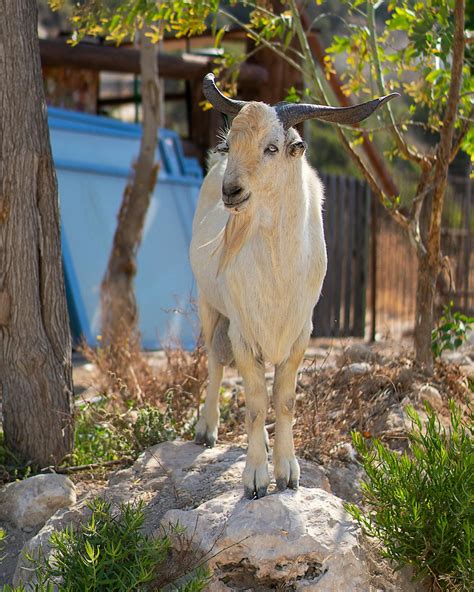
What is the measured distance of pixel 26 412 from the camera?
16.7 ft

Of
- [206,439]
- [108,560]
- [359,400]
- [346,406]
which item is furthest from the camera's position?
[359,400]

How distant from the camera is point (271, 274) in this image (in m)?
4.18

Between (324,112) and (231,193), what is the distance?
611 millimetres

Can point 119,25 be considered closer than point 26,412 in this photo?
No

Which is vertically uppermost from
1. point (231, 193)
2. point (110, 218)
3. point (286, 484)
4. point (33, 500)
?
point (231, 193)

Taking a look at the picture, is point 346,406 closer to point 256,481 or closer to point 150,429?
point 150,429

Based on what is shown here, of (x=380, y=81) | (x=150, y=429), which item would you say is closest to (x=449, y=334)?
(x=380, y=81)

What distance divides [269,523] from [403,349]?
2927mm

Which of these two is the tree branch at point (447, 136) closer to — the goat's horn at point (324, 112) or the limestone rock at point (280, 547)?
the goat's horn at point (324, 112)

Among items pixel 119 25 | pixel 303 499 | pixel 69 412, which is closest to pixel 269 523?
pixel 303 499

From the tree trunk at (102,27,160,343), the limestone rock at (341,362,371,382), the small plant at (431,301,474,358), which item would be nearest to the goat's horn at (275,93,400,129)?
the limestone rock at (341,362,371,382)

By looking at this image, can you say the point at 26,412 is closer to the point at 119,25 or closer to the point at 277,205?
the point at 277,205

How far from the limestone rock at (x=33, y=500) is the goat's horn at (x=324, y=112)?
2.17 meters

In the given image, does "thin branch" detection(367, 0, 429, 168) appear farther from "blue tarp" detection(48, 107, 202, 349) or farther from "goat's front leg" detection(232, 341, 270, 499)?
"blue tarp" detection(48, 107, 202, 349)
